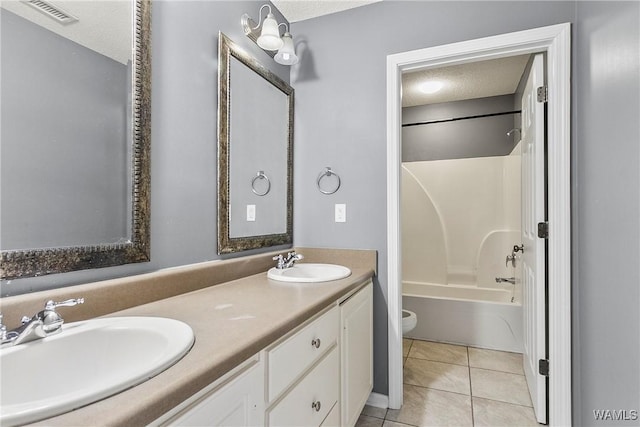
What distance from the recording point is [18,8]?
0.85 meters

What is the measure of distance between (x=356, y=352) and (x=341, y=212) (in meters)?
0.81

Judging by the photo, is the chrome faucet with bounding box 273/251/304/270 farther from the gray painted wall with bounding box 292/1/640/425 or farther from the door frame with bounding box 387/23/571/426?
the door frame with bounding box 387/23/571/426

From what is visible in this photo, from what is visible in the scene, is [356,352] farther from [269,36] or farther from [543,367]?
[269,36]

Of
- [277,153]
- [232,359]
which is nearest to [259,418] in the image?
[232,359]

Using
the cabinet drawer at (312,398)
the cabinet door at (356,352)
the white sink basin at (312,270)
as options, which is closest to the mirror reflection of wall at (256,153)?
the white sink basin at (312,270)

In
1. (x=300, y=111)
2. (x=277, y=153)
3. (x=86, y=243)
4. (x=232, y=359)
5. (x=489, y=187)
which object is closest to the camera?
(x=232, y=359)

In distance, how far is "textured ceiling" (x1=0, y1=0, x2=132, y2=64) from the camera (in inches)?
36.0

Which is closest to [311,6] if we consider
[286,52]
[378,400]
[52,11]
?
[286,52]

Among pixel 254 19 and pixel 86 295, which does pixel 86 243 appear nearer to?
pixel 86 295

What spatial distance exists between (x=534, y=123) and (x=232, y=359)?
1942 millimetres

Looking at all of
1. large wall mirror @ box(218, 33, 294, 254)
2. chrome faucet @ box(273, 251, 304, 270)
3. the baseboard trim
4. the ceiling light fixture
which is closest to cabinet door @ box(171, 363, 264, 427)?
large wall mirror @ box(218, 33, 294, 254)

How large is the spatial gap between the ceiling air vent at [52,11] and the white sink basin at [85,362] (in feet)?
2.74

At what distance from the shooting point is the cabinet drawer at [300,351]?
3.10 ft

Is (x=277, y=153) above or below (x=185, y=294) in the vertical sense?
above
